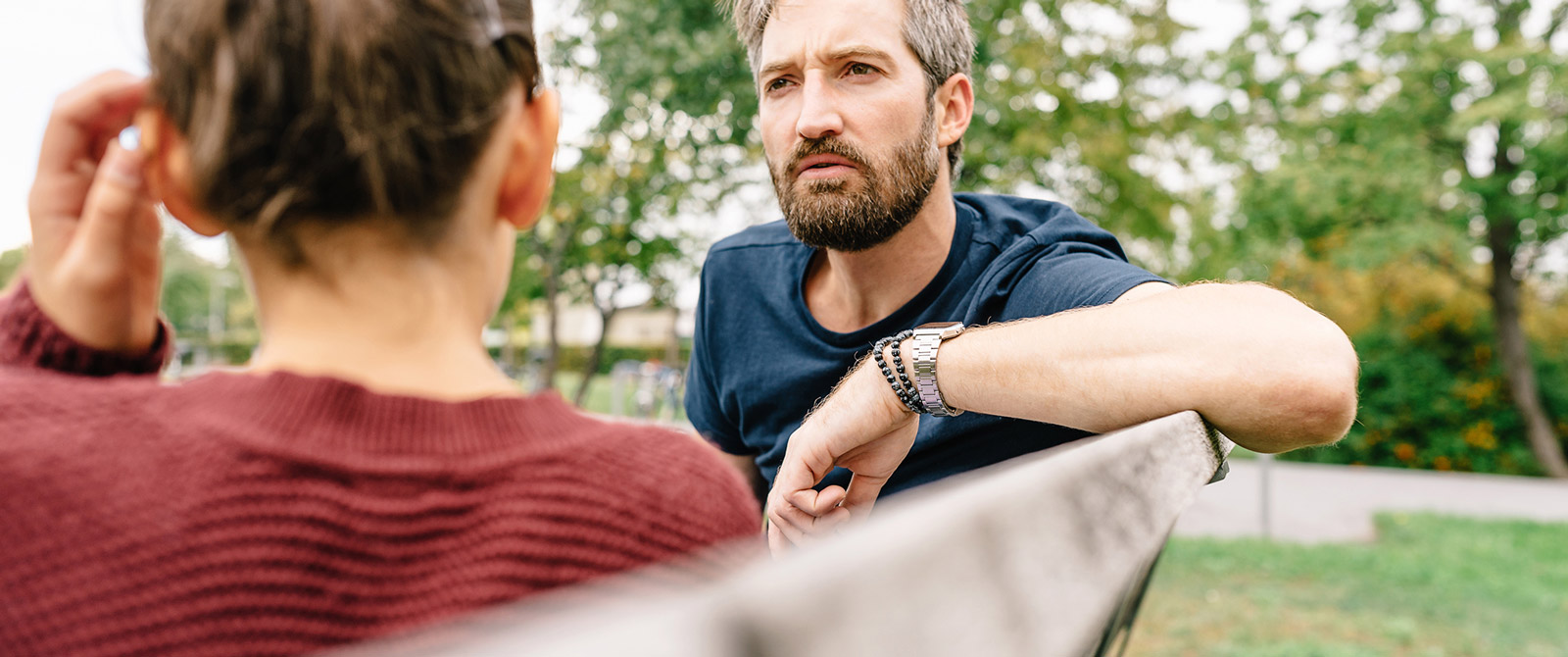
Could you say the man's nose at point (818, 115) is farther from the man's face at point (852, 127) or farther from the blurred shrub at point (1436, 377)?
the blurred shrub at point (1436, 377)

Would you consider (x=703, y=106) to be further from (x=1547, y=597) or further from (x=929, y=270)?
(x=1547, y=597)

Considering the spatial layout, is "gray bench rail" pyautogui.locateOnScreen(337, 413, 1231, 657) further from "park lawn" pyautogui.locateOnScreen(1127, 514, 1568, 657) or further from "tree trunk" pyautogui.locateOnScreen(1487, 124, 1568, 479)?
"tree trunk" pyautogui.locateOnScreen(1487, 124, 1568, 479)

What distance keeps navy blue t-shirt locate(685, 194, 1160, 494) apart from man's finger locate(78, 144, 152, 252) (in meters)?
1.38

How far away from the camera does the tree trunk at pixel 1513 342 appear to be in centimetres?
1302

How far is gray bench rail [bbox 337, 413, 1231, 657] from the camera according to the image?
0.31 meters

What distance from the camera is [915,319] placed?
7.05 feet

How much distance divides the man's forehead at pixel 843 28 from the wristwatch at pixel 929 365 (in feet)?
2.70

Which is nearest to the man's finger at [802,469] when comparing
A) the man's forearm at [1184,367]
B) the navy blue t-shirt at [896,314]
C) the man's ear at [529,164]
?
the man's forearm at [1184,367]

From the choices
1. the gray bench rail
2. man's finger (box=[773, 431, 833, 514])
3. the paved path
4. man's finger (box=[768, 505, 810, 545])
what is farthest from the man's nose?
the paved path

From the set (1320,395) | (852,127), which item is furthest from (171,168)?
(852,127)

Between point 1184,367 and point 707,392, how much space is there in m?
1.48

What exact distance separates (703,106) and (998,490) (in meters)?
7.88

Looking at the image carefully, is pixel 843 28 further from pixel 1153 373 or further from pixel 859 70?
pixel 1153 373

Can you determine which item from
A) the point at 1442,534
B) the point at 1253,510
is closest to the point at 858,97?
the point at 1442,534
